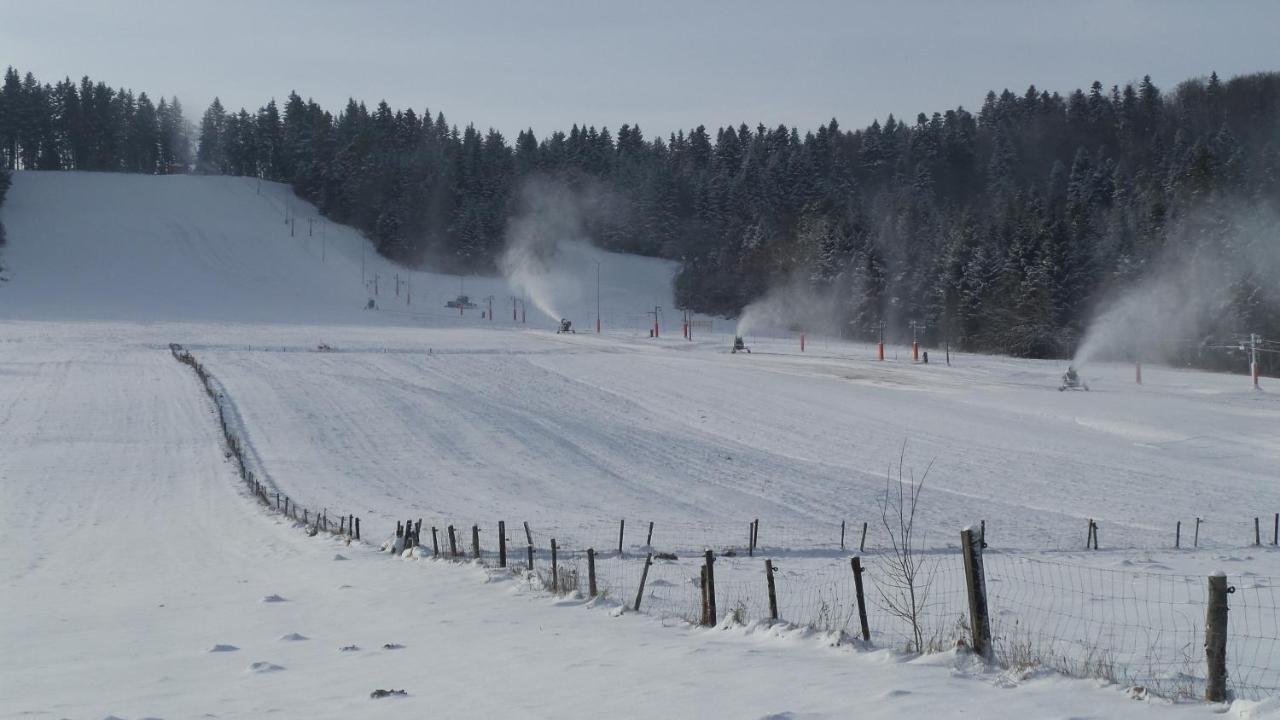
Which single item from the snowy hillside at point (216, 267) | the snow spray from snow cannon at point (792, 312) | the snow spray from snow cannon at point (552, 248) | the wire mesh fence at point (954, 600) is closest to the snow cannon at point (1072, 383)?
the wire mesh fence at point (954, 600)

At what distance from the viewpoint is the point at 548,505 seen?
30.7 m

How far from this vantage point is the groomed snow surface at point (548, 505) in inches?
366

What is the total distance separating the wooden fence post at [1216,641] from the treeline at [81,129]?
174 meters

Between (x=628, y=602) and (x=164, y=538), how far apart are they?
46.8 feet

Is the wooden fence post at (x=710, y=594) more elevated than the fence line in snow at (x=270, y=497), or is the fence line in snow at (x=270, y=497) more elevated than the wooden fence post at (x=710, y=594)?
the wooden fence post at (x=710, y=594)

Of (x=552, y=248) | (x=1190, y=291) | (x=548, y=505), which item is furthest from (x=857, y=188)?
(x=548, y=505)

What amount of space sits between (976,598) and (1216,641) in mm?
1954

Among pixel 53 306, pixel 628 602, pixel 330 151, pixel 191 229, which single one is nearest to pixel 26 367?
pixel 53 306

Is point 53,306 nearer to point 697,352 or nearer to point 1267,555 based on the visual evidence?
point 697,352

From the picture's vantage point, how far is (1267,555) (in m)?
22.7

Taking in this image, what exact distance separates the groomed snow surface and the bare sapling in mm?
540

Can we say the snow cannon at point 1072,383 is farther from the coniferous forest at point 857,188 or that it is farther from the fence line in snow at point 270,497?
the fence line in snow at point 270,497

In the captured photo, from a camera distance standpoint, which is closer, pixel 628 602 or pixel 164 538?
pixel 628 602

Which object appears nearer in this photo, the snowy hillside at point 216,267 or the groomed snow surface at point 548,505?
the groomed snow surface at point 548,505
